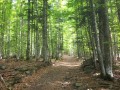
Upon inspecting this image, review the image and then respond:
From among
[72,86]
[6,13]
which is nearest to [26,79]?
[72,86]

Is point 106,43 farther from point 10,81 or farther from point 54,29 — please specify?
point 54,29

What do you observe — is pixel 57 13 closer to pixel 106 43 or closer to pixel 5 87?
pixel 106 43

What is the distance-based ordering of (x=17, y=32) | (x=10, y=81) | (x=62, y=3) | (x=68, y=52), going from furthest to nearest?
(x=68, y=52) → (x=62, y=3) → (x=17, y=32) → (x=10, y=81)

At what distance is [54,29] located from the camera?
41.2 m

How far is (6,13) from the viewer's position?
97.5ft

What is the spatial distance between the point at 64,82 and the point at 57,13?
2183cm

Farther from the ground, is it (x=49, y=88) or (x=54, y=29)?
(x=54, y=29)

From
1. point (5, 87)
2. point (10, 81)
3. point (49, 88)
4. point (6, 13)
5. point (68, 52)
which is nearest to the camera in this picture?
point (5, 87)

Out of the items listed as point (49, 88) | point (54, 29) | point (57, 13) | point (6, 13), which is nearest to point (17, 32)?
point (6, 13)

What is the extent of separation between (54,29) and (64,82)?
1133 inches

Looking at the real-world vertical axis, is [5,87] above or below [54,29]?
below

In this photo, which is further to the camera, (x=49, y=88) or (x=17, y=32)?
(x=17, y=32)

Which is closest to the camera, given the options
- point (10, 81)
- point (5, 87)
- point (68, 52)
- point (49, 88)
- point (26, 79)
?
point (5, 87)

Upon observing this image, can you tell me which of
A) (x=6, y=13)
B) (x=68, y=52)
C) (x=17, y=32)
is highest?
(x=6, y=13)
